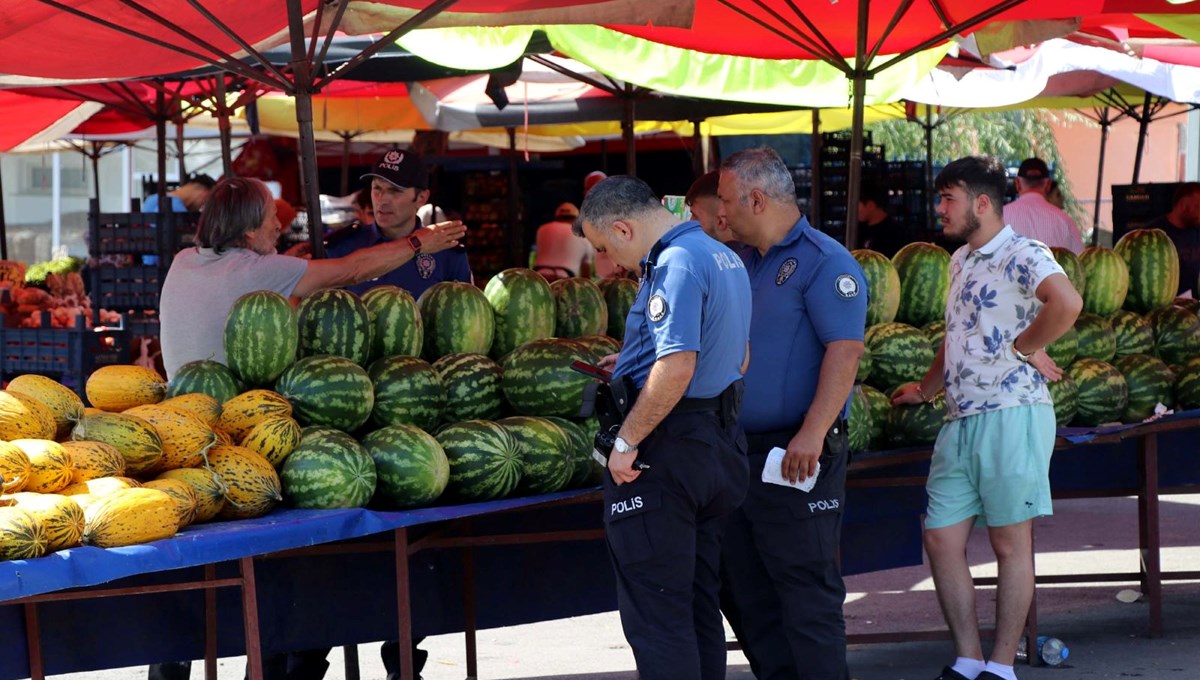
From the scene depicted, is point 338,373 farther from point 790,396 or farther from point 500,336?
point 790,396

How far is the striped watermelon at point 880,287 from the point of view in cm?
577

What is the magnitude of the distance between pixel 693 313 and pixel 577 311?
1421 millimetres

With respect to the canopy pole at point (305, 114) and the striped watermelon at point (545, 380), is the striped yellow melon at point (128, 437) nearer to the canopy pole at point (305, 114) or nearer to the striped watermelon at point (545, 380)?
the striped watermelon at point (545, 380)

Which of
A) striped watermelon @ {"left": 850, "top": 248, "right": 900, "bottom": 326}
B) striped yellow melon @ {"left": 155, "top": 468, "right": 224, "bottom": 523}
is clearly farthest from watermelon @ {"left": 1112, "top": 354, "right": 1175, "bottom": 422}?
striped yellow melon @ {"left": 155, "top": 468, "right": 224, "bottom": 523}

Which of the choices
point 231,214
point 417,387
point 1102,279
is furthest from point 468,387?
point 1102,279

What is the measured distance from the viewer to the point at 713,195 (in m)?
5.47

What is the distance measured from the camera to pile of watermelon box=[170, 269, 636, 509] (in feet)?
13.9

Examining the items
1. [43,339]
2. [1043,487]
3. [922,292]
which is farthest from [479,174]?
[1043,487]

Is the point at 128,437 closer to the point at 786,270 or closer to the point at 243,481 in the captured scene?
the point at 243,481

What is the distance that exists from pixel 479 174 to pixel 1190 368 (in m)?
8.65

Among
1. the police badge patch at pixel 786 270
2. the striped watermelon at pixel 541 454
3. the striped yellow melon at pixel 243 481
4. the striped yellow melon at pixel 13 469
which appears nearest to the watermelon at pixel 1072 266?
the police badge patch at pixel 786 270

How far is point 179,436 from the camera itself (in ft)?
12.7

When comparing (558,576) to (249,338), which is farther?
(558,576)

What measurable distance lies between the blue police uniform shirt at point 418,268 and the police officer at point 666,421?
1920 millimetres
